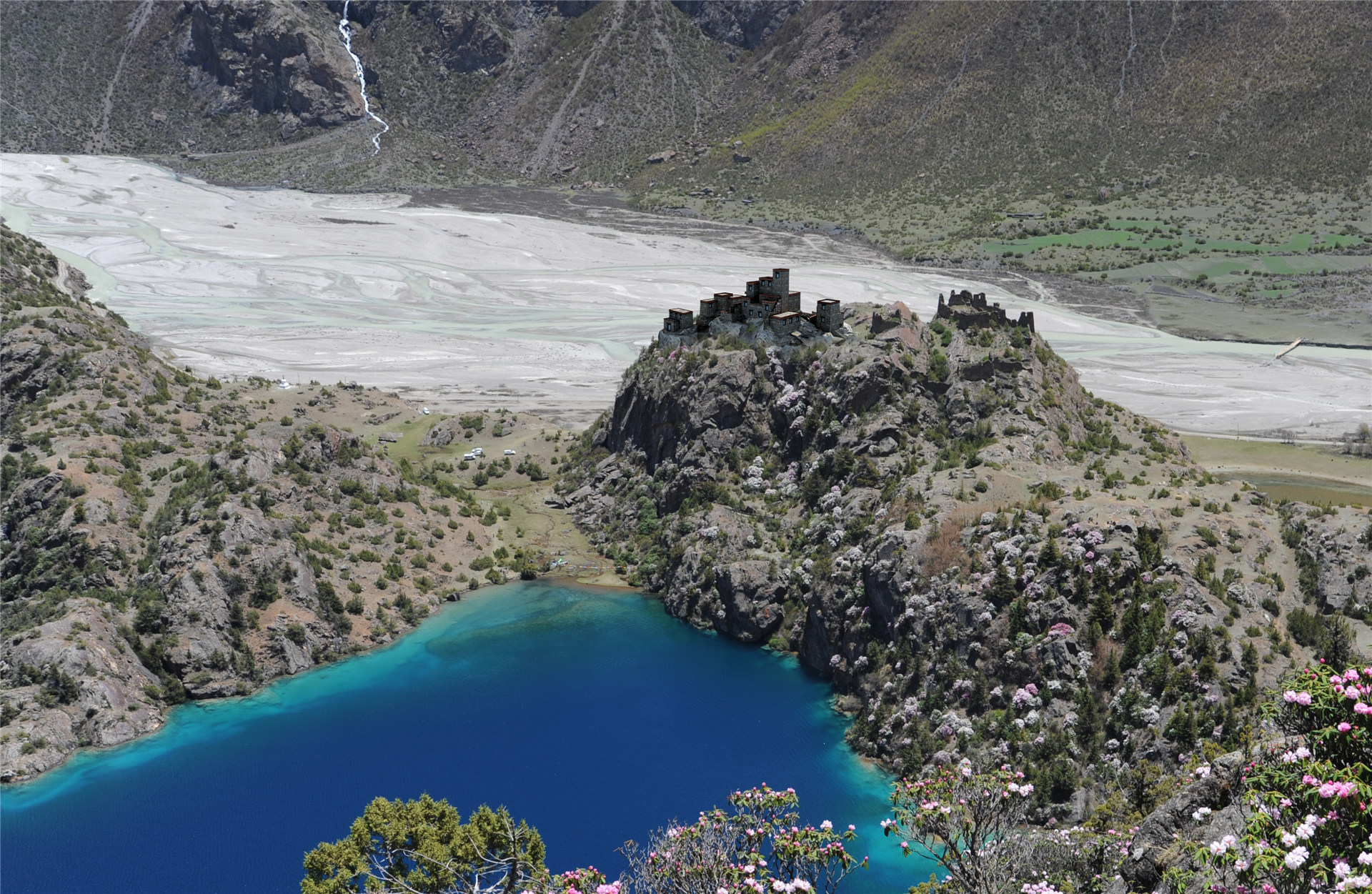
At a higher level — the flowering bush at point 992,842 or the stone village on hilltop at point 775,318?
the stone village on hilltop at point 775,318

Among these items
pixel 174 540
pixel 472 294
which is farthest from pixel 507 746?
pixel 472 294

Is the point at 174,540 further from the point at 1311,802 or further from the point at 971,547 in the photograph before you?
the point at 1311,802

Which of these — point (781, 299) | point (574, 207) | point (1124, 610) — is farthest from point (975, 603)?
point (574, 207)

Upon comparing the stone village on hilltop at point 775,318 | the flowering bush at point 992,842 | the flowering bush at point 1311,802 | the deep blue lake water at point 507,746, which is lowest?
the deep blue lake water at point 507,746

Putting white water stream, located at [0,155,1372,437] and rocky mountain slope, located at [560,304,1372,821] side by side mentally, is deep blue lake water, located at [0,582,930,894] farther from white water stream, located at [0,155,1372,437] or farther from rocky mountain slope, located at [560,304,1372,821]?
white water stream, located at [0,155,1372,437]

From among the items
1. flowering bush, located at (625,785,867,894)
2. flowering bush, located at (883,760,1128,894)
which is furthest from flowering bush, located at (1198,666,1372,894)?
flowering bush, located at (625,785,867,894)

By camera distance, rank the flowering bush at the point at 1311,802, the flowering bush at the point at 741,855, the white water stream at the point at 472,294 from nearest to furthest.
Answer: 1. the flowering bush at the point at 1311,802
2. the flowering bush at the point at 741,855
3. the white water stream at the point at 472,294

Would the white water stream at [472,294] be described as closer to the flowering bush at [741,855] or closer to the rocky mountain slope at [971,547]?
the rocky mountain slope at [971,547]

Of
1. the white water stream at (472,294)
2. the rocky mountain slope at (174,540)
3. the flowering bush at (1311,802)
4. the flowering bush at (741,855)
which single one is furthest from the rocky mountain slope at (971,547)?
the white water stream at (472,294)

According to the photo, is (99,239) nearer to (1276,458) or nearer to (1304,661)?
(1276,458)
